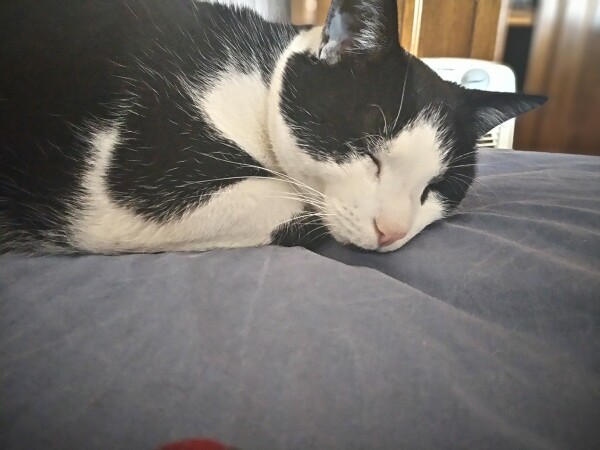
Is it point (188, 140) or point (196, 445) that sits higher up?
point (188, 140)

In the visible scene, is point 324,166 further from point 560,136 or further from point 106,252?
point 560,136

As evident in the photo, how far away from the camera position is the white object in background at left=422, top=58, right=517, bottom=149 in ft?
6.11

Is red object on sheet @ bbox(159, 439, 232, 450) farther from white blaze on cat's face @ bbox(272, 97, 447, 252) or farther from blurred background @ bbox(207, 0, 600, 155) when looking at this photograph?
blurred background @ bbox(207, 0, 600, 155)

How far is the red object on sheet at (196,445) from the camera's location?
35 centimetres

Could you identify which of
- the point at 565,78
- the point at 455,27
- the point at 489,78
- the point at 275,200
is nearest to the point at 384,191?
the point at 275,200

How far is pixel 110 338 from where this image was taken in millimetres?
465

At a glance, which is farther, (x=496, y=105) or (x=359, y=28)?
(x=496, y=105)

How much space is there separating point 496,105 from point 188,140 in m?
0.57

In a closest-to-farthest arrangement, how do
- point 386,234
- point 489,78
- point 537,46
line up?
point 386,234
point 489,78
point 537,46

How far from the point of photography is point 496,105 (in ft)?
2.77

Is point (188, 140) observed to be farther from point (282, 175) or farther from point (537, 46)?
point (537, 46)

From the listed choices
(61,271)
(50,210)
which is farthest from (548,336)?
(50,210)

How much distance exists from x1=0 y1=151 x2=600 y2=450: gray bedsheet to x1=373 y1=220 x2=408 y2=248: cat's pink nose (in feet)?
0.11

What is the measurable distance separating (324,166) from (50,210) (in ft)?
1.42
